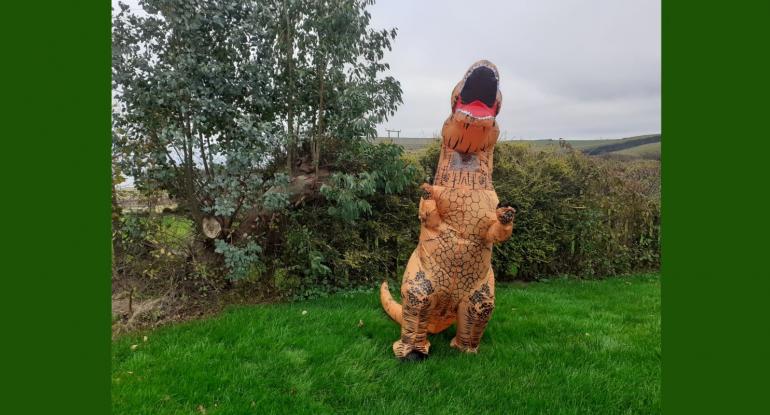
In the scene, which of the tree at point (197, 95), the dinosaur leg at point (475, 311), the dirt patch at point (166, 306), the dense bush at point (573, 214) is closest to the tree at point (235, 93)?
the tree at point (197, 95)

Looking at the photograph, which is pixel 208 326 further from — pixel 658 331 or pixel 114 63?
pixel 658 331

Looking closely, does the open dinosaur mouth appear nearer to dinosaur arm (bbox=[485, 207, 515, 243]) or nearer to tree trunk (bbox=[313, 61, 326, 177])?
dinosaur arm (bbox=[485, 207, 515, 243])

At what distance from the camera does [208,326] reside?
405 cm

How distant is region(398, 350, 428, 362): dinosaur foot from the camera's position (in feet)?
11.5

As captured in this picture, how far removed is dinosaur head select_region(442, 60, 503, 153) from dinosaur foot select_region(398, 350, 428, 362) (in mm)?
1741

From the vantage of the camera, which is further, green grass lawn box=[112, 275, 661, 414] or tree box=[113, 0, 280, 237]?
tree box=[113, 0, 280, 237]

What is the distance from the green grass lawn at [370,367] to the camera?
2.91 meters

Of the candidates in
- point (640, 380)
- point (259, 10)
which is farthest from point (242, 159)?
point (640, 380)

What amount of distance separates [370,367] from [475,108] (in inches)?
87.8

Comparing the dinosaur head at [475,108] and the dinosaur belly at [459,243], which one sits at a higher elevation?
the dinosaur head at [475,108]

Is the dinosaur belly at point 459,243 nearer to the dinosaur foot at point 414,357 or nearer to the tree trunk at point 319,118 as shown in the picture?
the dinosaur foot at point 414,357

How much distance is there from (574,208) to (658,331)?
8.42 feet

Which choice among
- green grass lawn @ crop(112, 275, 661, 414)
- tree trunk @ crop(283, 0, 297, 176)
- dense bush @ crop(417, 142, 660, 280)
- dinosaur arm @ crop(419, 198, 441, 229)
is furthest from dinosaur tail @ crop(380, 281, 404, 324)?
dense bush @ crop(417, 142, 660, 280)

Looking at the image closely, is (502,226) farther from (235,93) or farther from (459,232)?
(235,93)
